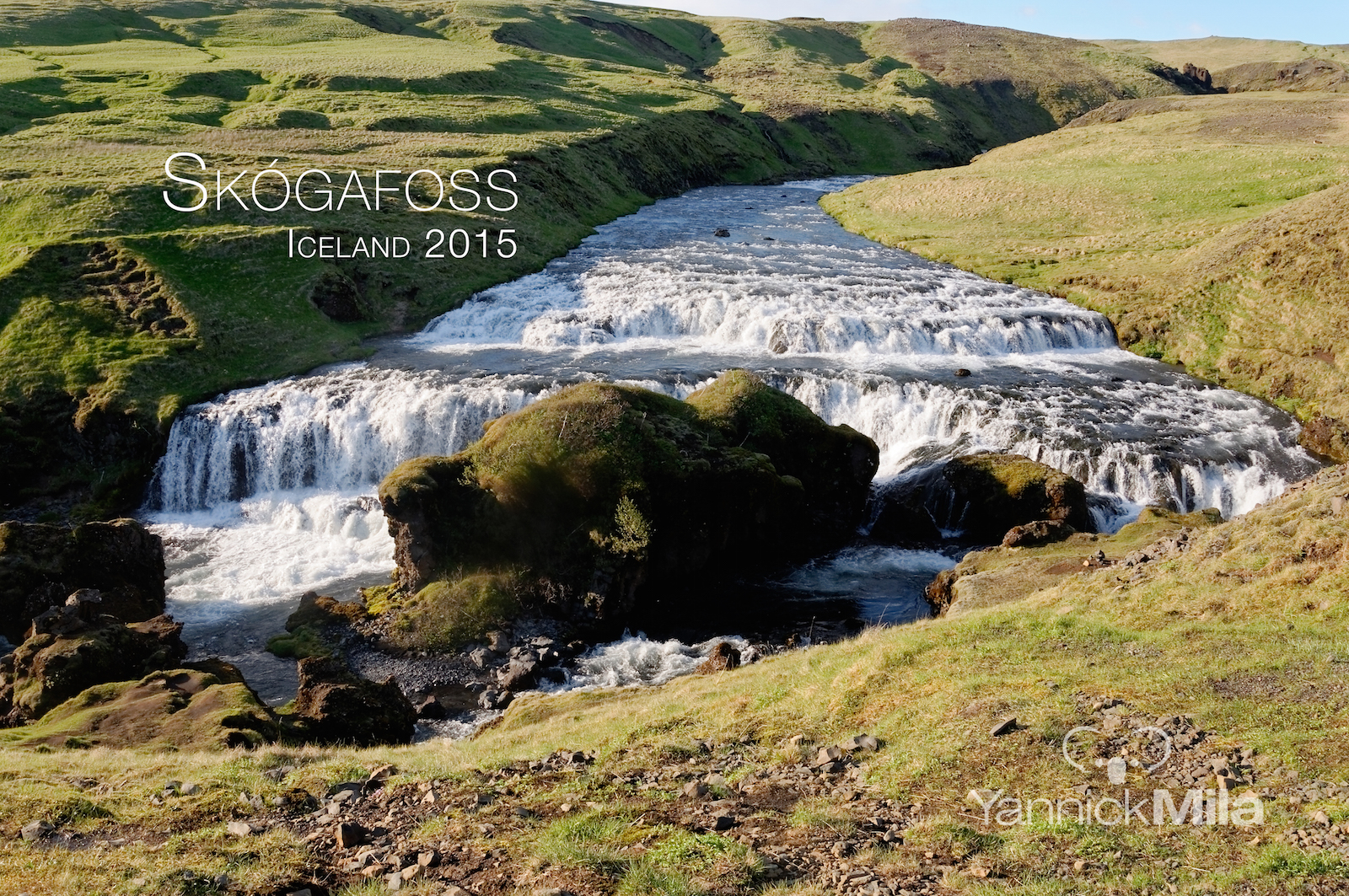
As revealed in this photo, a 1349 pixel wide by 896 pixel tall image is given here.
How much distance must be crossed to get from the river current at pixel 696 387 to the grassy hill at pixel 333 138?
358 cm

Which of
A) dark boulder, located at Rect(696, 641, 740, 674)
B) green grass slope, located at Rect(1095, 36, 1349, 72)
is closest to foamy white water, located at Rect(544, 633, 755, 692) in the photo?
dark boulder, located at Rect(696, 641, 740, 674)

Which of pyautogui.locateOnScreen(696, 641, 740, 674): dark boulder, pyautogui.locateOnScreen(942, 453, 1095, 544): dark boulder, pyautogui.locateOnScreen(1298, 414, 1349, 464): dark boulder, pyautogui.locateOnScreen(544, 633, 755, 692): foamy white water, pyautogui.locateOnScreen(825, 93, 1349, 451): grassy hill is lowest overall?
pyautogui.locateOnScreen(544, 633, 755, 692): foamy white water

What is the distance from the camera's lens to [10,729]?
19172 mm

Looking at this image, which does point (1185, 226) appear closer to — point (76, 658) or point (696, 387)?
point (696, 387)

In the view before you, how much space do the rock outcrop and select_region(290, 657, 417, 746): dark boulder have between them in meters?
4.03

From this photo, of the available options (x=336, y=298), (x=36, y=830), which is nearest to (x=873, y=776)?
(x=36, y=830)

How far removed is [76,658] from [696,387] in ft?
75.4

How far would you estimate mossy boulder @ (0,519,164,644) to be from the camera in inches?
1046

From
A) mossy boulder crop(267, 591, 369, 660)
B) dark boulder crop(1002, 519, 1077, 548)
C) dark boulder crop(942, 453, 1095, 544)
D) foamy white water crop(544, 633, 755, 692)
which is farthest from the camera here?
dark boulder crop(942, 453, 1095, 544)

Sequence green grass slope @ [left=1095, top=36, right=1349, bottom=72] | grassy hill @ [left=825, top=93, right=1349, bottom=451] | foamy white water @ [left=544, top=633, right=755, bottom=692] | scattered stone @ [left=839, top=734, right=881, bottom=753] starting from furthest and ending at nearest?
1. green grass slope @ [left=1095, top=36, right=1349, bottom=72]
2. grassy hill @ [left=825, top=93, right=1349, bottom=451]
3. foamy white water @ [left=544, top=633, right=755, bottom=692]
4. scattered stone @ [left=839, top=734, right=881, bottom=753]

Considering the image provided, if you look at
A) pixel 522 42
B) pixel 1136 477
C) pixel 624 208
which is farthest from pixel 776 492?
pixel 522 42

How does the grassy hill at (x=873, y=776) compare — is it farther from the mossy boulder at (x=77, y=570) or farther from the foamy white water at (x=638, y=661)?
the mossy boulder at (x=77, y=570)

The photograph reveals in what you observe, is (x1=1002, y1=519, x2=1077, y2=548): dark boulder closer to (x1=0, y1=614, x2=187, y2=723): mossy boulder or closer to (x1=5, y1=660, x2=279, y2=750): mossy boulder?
(x1=5, y1=660, x2=279, y2=750): mossy boulder

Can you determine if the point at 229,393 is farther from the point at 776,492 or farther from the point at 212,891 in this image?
the point at 212,891
